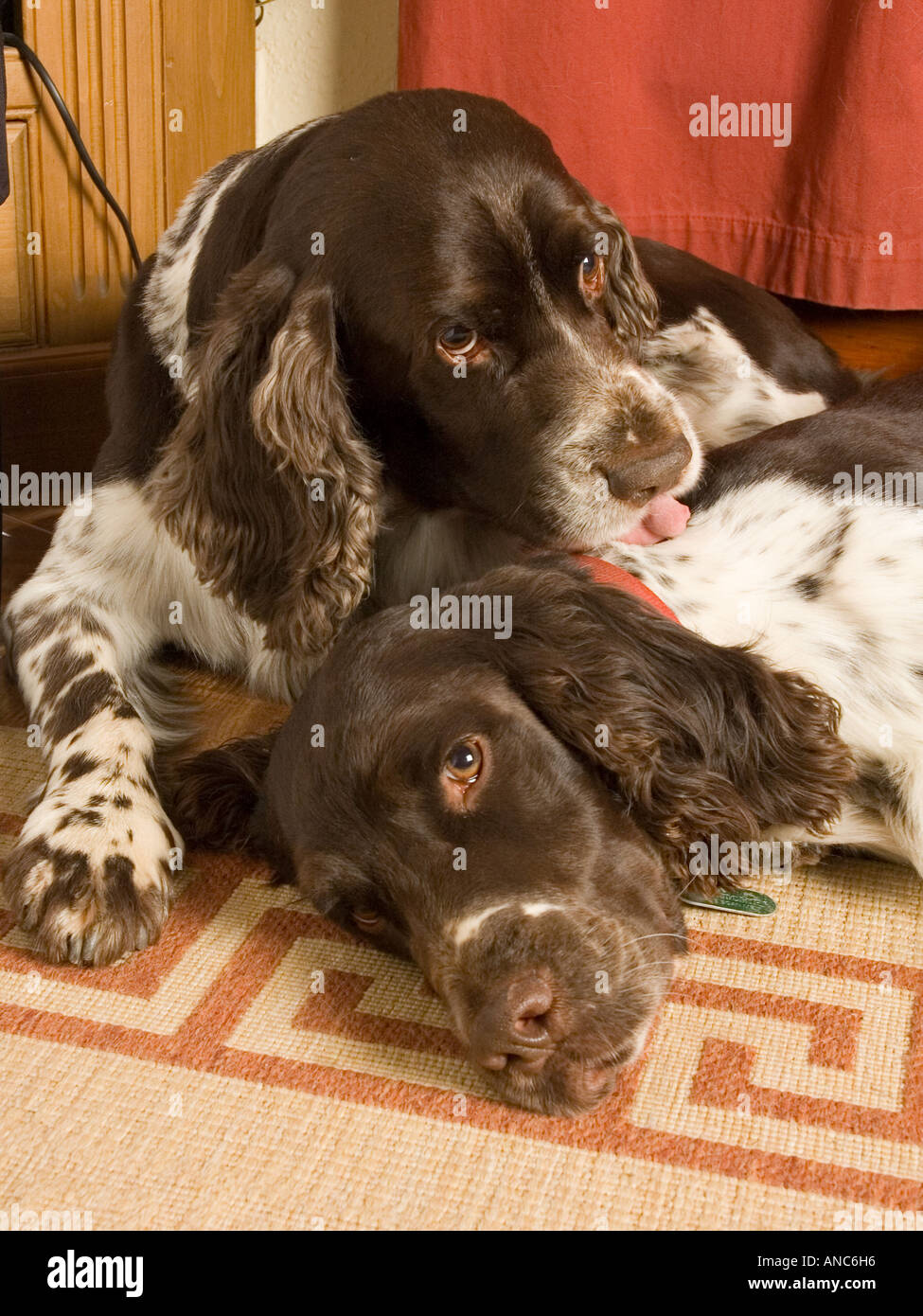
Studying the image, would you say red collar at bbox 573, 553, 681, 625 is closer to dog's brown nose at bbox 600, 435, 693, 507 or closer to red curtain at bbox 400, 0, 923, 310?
dog's brown nose at bbox 600, 435, 693, 507

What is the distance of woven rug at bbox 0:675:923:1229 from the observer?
1507 mm

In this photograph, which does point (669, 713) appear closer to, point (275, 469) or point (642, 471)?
point (642, 471)

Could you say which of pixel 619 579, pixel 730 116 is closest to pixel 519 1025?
pixel 619 579

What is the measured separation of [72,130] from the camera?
322cm

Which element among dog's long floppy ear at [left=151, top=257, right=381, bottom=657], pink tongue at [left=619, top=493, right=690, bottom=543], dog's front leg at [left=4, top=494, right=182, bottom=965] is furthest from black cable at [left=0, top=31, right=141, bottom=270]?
pink tongue at [left=619, top=493, right=690, bottom=543]

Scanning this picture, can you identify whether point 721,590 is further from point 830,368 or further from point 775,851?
point 830,368

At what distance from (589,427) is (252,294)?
0.54 m

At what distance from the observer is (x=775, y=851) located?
2004 millimetres

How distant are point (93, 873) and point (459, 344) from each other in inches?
34.5

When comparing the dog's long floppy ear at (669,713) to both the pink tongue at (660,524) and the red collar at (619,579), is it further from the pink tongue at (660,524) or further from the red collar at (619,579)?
the pink tongue at (660,524)

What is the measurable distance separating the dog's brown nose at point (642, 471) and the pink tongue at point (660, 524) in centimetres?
6

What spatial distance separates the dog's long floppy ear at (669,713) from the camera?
1.78m

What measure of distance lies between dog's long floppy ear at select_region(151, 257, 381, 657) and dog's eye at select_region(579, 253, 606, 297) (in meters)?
0.37

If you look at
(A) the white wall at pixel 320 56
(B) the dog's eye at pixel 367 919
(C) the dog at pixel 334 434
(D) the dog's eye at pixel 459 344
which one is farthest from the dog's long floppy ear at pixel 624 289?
(A) the white wall at pixel 320 56
